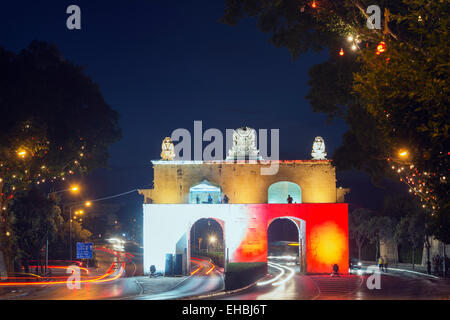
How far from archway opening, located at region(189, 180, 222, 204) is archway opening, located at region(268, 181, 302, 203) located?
451cm

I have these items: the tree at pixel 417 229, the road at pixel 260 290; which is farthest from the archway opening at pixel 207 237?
the road at pixel 260 290

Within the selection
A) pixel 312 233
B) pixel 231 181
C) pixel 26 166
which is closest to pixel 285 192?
pixel 312 233

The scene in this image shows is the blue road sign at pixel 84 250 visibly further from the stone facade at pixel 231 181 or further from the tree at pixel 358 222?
the tree at pixel 358 222

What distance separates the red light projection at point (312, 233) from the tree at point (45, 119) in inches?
429

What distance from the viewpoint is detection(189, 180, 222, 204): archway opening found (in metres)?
33.5

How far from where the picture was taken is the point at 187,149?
34375 millimetres

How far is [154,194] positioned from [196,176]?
3.15 metres

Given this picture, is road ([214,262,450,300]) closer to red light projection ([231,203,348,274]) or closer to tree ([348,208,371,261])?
red light projection ([231,203,348,274])

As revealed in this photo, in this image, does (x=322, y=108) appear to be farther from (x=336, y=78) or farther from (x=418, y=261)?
(x=418, y=261)

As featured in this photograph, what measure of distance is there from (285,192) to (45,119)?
57.1ft

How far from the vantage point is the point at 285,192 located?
3575 cm

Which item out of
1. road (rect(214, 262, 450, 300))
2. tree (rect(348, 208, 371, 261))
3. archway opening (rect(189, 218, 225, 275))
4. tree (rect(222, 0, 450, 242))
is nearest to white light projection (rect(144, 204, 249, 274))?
road (rect(214, 262, 450, 300))
